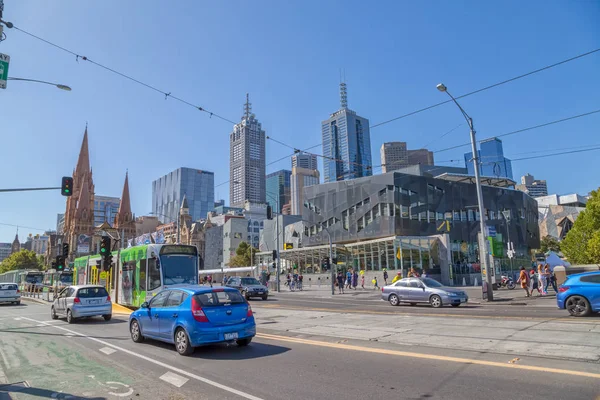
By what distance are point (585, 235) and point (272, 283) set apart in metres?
31.9

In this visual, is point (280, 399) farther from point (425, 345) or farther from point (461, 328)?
point (461, 328)

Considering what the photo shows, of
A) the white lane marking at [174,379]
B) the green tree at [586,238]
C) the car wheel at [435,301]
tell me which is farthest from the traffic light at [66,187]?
the green tree at [586,238]

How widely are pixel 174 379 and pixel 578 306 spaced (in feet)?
42.4

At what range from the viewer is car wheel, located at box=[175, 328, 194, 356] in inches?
341

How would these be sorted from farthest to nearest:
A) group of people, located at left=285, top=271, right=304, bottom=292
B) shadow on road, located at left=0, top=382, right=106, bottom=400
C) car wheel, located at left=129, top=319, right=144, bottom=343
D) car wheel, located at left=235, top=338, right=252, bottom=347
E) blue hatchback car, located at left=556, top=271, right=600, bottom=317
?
group of people, located at left=285, top=271, right=304, bottom=292 < blue hatchback car, located at left=556, top=271, right=600, bottom=317 < car wheel, located at left=129, top=319, right=144, bottom=343 < car wheel, located at left=235, top=338, right=252, bottom=347 < shadow on road, located at left=0, top=382, right=106, bottom=400

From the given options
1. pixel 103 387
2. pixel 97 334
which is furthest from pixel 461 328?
pixel 97 334

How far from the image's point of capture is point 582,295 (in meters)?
13.0

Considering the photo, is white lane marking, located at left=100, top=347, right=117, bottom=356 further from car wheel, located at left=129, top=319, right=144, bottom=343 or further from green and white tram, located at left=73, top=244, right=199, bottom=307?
green and white tram, located at left=73, top=244, right=199, bottom=307

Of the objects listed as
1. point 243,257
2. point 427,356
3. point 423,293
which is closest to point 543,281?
point 423,293

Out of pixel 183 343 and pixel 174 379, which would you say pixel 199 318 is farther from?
pixel 174 379

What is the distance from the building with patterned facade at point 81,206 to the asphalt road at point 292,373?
10909 centimetres

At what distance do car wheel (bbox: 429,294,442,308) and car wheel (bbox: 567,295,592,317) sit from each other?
6645 mm

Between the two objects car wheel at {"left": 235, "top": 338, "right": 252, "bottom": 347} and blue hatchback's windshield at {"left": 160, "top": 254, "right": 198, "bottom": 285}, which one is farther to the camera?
blue hatchback's windshield at {"left": 160, "top": 254, "right": 198, "bottom": 285}

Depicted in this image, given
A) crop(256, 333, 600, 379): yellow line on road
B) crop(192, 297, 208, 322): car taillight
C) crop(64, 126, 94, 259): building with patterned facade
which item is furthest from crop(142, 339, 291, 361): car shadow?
crop(64, 126, 94, 259): building with patterned facade
